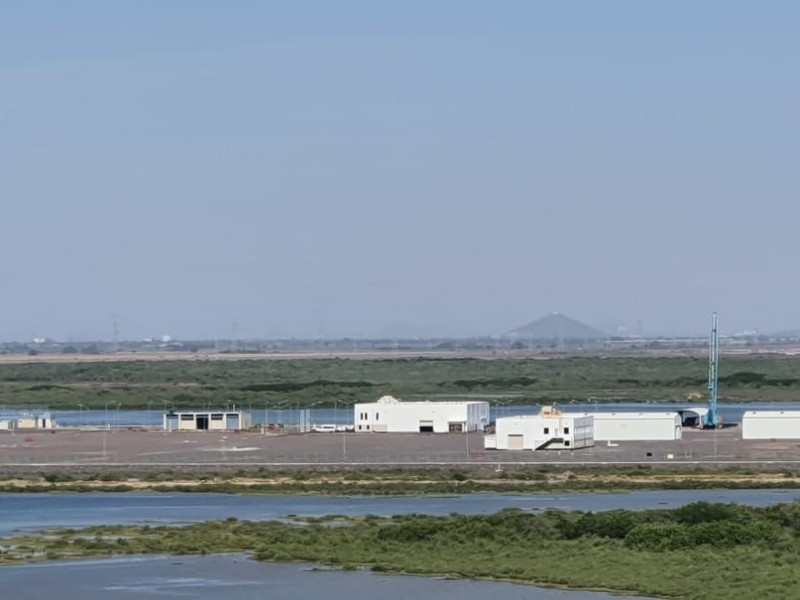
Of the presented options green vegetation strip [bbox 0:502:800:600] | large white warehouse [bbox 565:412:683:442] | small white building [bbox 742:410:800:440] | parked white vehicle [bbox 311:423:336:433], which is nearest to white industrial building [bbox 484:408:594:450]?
large white warehouse [bbox 565:412:683:442]

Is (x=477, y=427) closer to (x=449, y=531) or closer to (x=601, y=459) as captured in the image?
(x=601, y=459)

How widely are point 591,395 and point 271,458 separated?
94.4 m

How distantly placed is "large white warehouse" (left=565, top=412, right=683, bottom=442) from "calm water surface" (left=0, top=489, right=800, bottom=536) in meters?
29.5

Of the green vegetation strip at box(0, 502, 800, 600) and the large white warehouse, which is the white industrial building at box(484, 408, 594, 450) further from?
the green vegetation strip at box(0, 502, 800, 600)

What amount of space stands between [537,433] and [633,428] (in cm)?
1085

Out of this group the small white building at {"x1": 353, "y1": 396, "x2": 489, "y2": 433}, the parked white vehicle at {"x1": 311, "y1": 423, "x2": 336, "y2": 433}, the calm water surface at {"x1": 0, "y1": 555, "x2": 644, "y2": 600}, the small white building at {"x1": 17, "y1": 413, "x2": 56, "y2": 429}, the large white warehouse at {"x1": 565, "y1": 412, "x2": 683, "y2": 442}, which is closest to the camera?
the calm water surface at {"x1": 0, "y1": 555, "x2": 644, "y2": 600}

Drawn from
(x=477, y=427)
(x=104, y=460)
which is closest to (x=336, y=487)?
(x=104, y=460)

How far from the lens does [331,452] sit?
348ft

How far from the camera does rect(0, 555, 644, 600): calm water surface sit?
54.6 metres

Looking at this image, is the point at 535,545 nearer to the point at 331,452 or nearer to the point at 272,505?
the point at 272,505

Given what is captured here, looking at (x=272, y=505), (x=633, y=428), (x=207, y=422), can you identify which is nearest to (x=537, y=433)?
(x=633, y=428)

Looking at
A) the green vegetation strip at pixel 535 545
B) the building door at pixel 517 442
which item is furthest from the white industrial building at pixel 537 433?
the green vegetation strip at pixel 535 545

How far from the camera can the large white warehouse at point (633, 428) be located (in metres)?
114

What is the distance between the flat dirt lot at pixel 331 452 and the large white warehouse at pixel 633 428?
202cm
